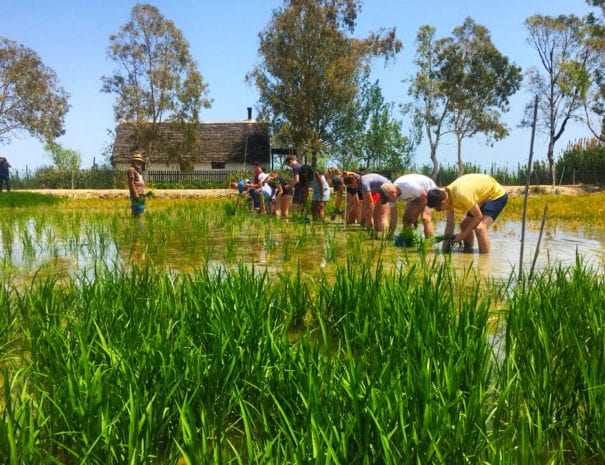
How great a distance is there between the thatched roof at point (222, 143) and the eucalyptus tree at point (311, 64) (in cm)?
579

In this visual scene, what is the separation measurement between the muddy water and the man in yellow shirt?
24 cm

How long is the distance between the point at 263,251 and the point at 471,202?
2627 mm

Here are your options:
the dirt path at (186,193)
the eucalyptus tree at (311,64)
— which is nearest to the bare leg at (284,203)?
the dirt path at (186,193)

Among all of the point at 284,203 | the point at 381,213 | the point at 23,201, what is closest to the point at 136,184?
the point at 284,203

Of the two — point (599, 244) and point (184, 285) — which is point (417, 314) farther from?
point (599, 244)

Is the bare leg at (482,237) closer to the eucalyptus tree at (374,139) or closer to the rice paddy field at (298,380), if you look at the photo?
the rice paddy field at (298,380)

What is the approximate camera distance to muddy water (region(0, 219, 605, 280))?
612cm

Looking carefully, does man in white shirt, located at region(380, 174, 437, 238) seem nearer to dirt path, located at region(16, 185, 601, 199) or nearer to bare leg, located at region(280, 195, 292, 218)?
bare leg, located at region(280, 195, 292, 218)

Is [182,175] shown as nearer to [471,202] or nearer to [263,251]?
[263,251]

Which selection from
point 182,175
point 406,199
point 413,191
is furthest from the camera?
point 182,175

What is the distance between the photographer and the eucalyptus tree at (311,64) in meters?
37.1

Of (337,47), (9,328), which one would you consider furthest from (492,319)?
(337,47)

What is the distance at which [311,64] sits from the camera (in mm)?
37531

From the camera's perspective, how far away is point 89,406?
207 centimetres
